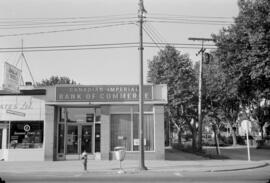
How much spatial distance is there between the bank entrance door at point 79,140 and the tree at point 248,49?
416 inches

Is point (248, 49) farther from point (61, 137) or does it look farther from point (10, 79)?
point (10, 79)

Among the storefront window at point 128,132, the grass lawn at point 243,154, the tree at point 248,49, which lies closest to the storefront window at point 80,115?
the storefront window at point 128,132

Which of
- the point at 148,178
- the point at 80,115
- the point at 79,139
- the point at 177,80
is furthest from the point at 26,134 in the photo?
the point at 177,80

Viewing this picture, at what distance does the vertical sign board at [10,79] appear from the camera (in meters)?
22.5

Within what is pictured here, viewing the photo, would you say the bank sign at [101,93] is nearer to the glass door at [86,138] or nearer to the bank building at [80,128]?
the bank building at [80,128]

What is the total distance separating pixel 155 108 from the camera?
24.4 meters

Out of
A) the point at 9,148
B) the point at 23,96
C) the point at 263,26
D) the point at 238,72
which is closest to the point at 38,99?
the point at 23,96

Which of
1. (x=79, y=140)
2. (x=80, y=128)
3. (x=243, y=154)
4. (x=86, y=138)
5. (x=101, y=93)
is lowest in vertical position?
(x=243, y=154)

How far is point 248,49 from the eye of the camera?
2212 cm

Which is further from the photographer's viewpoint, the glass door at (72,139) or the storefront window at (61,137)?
the glass door at (72,139)

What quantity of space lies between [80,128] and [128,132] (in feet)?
11.7

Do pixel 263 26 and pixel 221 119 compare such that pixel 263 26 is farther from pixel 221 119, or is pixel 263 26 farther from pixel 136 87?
pixel 221 119

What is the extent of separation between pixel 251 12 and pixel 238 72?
390 cm

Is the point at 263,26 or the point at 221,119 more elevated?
the point at 263,26
